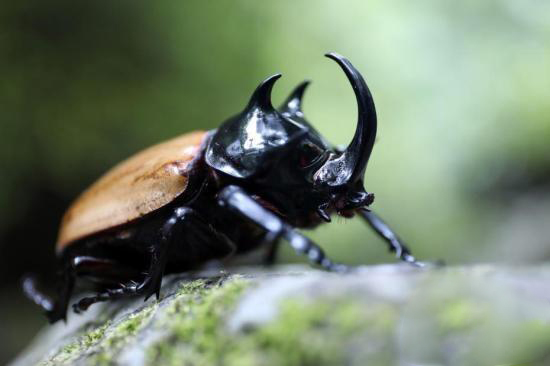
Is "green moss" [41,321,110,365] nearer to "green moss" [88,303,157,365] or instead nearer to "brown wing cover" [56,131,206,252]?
"green moss" [88,303,157,365]

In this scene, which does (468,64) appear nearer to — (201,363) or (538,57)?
(538,57)

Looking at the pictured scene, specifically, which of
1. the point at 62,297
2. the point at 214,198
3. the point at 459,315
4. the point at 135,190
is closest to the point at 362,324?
the point at 459,315

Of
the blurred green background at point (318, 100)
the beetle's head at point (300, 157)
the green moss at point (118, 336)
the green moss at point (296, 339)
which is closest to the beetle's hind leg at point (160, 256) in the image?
the green moss at point (118, 336)

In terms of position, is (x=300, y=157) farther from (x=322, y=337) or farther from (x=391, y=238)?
(x=322, y=337)

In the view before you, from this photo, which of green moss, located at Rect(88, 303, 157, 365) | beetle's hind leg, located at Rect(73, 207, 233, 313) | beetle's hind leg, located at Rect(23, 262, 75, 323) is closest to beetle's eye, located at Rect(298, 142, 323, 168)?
beetle's hind leg, located at Rect(73, 207, 233, 313)

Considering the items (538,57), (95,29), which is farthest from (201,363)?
(538,57)

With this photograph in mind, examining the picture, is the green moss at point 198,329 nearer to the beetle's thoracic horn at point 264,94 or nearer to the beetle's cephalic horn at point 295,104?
the beetle's thoracic horn at point 264,94

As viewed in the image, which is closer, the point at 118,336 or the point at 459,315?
the point at 459,315
